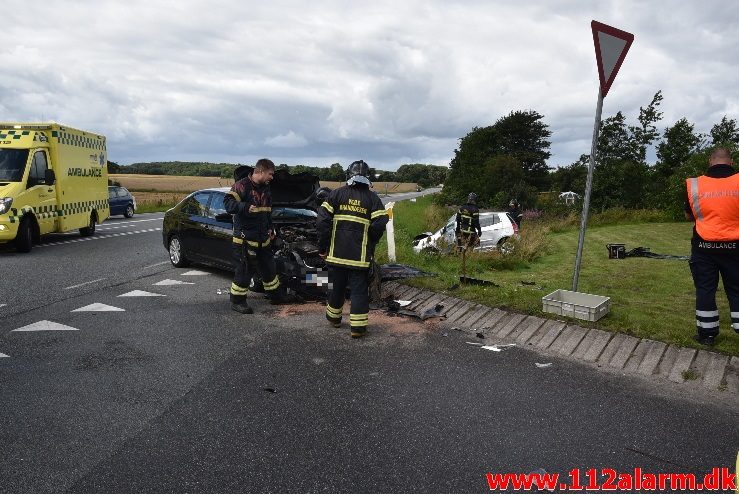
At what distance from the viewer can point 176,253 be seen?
399 inches

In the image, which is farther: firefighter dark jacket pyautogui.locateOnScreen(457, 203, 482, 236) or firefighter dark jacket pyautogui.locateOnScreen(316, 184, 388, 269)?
firefighter dark jacket pyautogui.locateOnScreen(457, 203, 482, 236)

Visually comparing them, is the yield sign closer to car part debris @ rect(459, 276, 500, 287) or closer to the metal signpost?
the metal signpost

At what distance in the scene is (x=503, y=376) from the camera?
460 cm

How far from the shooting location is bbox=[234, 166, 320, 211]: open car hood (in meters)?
8.10

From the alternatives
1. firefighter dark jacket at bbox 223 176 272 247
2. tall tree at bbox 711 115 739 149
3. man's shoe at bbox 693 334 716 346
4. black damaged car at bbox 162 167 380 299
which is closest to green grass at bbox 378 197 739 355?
man's shoe at bbox 693 334 716 346

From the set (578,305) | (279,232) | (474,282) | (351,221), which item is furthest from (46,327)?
(578,305)

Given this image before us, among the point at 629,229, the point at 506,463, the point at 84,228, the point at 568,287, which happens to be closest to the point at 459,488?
the point at 506,463

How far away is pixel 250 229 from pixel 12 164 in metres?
8.20

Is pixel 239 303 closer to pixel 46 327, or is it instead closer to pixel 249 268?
pixel 249 268

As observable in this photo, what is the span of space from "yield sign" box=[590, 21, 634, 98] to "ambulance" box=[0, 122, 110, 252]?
37.8 feet

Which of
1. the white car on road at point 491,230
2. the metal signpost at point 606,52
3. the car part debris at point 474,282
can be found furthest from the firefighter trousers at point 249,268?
the white car on road at point 491,230

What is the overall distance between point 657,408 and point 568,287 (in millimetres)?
4136

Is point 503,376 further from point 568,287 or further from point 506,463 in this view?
point 568,287

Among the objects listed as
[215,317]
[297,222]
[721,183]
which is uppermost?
[721,183]
